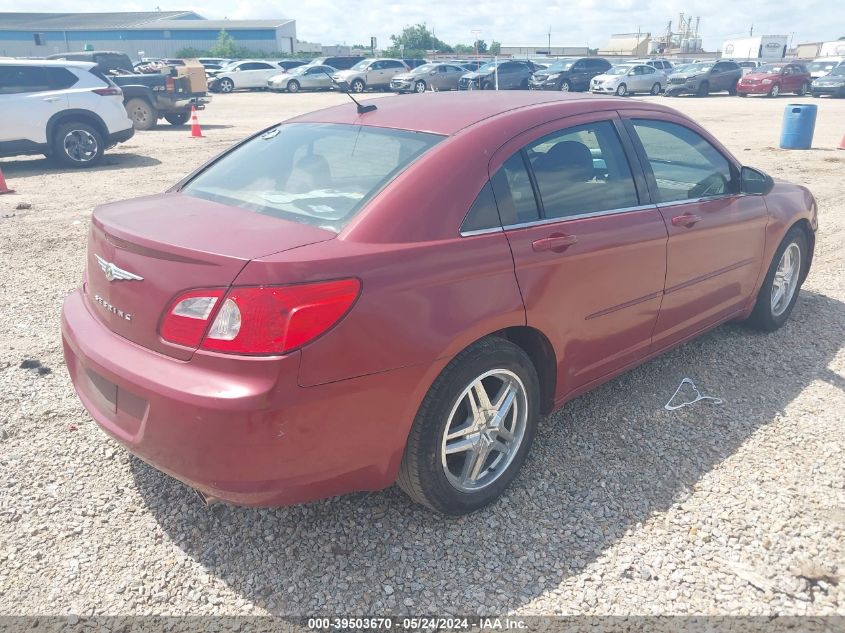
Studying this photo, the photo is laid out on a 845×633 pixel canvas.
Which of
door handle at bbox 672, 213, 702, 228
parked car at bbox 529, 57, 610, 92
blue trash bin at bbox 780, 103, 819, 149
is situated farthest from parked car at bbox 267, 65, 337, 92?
door handle at bbox 672, 213, 702, 228

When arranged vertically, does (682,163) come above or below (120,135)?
above

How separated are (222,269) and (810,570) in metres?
2.43

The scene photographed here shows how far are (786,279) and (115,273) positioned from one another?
439 centimetres

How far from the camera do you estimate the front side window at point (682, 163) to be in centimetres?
361

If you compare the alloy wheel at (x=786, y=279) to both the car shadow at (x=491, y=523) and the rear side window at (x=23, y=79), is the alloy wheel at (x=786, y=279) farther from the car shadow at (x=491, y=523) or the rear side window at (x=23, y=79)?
the rear side window at (x=23, y=79)

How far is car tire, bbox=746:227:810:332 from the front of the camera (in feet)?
15.0

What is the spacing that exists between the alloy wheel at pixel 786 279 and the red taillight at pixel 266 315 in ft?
11.8

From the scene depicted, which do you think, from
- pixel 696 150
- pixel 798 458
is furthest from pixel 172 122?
pixel 798 458

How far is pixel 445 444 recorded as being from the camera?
2719mm

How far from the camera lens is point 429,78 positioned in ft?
110

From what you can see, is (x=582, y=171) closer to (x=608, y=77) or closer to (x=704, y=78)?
(x=608, y=77)

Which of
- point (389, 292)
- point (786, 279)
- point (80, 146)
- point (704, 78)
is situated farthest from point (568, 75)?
point (389, 292)

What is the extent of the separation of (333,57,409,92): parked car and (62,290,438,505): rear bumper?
35.0 metres

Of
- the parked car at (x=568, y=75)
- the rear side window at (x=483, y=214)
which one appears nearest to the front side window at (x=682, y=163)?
the rear side window at (x=483, y=214)
